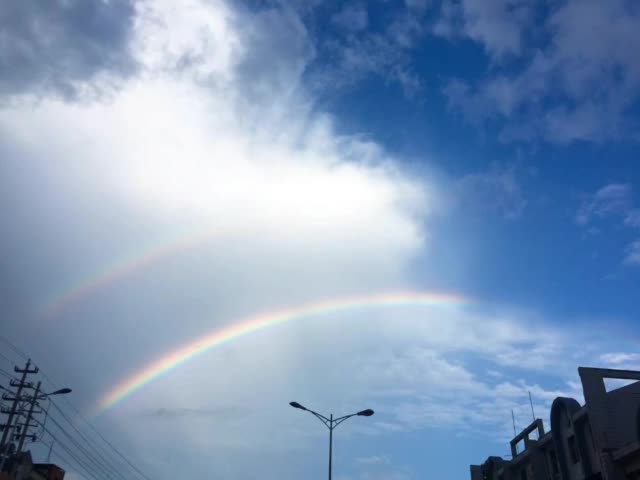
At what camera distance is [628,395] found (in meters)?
27.3

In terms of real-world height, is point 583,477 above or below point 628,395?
below

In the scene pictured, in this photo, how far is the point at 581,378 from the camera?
2717cm

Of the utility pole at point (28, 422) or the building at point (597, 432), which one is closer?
the building at point (597, 432)

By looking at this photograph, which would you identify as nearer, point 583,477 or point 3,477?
point 583,477

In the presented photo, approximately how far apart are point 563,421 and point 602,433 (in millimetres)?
3969

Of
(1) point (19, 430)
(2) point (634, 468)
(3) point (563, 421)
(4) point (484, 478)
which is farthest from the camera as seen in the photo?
(4) point (484, 478)

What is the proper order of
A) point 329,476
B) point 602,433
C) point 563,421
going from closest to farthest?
point 602,433
point 563,421
point 329,476

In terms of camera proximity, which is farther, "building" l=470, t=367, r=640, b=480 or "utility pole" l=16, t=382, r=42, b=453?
"utility pole" l=16, t=382, r=42, b=453

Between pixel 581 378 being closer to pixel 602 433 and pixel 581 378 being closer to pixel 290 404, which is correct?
pixel 602 433

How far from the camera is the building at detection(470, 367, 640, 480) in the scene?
24797mm

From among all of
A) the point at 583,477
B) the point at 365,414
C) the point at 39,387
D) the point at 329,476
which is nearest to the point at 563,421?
the point at 583,477

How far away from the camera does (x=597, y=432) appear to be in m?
26.2

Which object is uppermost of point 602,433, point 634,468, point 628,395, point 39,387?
point 39,387

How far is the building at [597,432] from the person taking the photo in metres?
24.8
